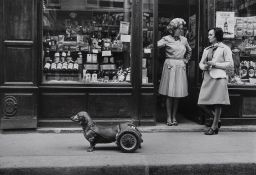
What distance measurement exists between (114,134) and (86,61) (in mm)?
2478

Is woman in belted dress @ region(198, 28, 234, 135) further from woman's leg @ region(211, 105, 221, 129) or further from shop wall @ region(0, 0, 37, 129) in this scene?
shop wall @ region(0, 0, 37, 129)

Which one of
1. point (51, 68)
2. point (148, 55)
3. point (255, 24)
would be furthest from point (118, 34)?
point (255, 24)

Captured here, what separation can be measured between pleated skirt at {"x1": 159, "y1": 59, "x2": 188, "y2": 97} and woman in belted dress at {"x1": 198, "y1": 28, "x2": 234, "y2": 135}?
66cm

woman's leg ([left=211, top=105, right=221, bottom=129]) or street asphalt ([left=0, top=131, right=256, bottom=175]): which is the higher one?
woman's leg ([left=211, top=105, right=221, bottom=129])

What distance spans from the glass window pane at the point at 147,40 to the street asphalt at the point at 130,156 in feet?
4.07

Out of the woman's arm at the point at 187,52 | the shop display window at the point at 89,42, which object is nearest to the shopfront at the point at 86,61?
the shop display window at the point at 89,42

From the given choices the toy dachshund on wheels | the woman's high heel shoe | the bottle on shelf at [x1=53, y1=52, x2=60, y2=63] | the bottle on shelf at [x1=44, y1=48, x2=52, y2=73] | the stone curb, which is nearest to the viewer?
the stone curb

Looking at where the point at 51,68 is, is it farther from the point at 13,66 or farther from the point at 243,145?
the point at 243,145

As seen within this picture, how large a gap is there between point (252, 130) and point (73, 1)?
168 inches

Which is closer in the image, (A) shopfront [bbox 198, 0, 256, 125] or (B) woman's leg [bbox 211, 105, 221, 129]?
(B) woman's leg [bbox 211, 105, 221, 129]

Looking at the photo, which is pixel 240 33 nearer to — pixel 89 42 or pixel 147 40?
pixel 147 40

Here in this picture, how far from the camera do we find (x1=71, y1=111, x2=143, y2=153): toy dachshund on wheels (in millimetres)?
7281

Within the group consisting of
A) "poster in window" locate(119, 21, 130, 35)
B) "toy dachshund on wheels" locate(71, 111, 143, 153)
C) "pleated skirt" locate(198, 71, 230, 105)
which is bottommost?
"toy dachshund on wheels" locate(71, 111, 143, 153)

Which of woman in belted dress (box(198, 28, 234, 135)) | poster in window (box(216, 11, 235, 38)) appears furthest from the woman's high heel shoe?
poster in window (box(216, 11, 235, 38))
